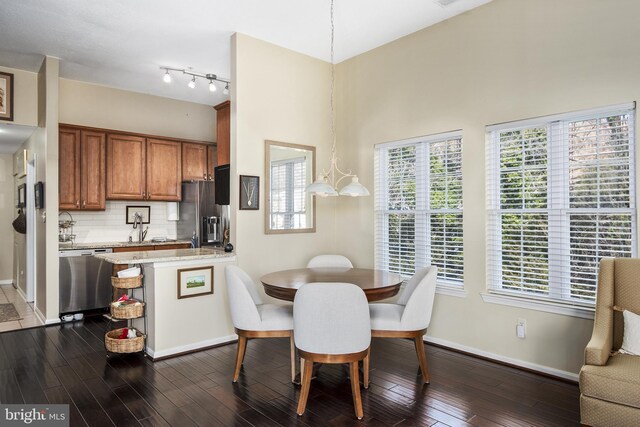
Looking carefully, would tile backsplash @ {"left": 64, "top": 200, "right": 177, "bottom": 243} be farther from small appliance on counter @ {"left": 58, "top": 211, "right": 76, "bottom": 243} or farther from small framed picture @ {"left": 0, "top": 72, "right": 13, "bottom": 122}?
small framed picture @ {"left": 0, "top": 72, "right": 13, "bottom": 122}

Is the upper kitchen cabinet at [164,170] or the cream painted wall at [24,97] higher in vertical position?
the cream painted wall at [24,97]

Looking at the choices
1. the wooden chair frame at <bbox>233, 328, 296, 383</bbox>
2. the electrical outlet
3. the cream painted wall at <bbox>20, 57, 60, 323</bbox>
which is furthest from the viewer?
the cream painted wall at <bbox>20, 57, 60, 323</bbox>

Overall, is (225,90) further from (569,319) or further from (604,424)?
(604,424)

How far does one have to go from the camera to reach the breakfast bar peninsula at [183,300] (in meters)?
3.76

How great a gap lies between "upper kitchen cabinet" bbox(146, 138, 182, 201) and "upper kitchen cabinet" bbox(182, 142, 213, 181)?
0.26 ft

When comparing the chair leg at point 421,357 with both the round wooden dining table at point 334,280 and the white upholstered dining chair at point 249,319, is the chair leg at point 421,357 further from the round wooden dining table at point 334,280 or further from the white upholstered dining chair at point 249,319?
the white upholstered dining chair at point 249,319

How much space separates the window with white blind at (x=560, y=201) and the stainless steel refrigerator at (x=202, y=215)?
370cm

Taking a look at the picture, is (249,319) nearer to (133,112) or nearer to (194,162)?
(194,162)

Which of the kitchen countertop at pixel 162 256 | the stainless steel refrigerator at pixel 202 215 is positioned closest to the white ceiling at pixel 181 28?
the stainless steel refrigerator at pixel 202 215

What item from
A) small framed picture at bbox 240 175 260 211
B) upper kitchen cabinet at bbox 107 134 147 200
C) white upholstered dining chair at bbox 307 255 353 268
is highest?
upper kitchen cabinet at bbox 107 134 147 200

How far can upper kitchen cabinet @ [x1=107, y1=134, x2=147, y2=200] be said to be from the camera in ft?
18.8

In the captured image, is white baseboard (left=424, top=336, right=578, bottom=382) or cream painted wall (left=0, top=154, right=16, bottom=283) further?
cream painted wall (left=0, top=154, right=16, bottom=283)

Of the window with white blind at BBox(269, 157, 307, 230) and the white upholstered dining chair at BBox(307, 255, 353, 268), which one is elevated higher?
the window with white blind at BBox(269, 157, 307, 230)

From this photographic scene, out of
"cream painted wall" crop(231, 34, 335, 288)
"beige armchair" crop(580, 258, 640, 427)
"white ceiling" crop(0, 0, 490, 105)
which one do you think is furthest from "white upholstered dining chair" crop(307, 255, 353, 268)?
"white ceiling" crop(0, 0, 490, 105)
